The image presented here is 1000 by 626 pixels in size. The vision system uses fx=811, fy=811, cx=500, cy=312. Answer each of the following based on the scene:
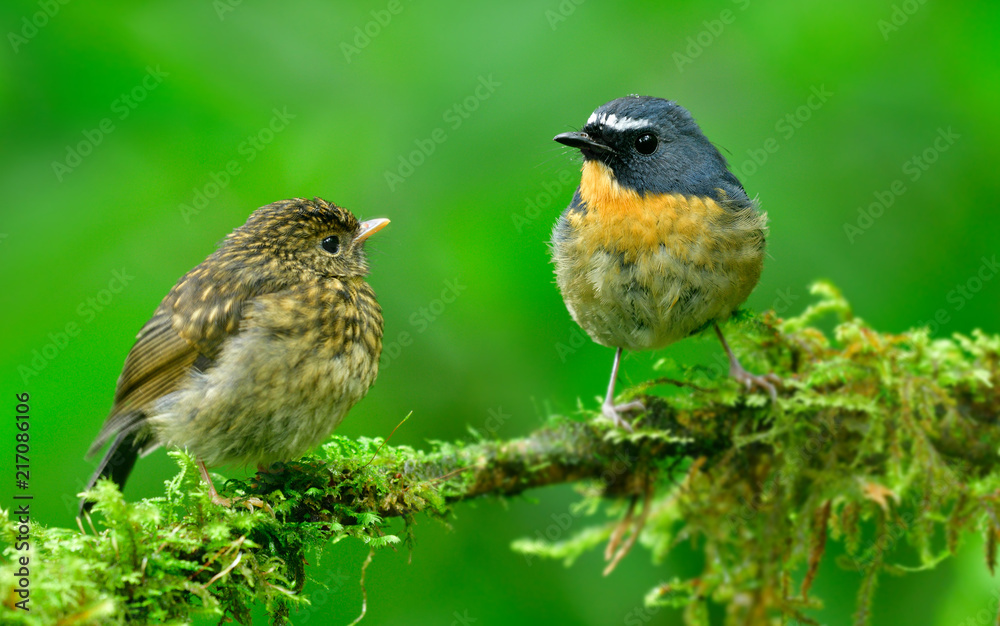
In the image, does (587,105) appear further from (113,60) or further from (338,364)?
(113,60)

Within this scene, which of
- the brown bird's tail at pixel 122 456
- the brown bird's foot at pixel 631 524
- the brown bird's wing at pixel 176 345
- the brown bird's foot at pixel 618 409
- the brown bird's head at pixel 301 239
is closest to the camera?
the brown bird's wing at pixel 176 345

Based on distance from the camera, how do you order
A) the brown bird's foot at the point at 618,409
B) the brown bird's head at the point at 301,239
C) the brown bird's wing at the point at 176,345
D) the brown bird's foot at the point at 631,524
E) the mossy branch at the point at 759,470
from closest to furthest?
the mossy branch at the point at 759,470 → the brown bird's wing at the point at 176,345 → the brown bird's head at the point at 301,239 → the brown bird's foot at the point at 618,409 → the brown bird's foot at the point at 631,524

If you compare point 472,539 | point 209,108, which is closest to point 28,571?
point 472,539

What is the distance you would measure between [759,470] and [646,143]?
1472 millimetres

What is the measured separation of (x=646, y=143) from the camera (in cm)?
347

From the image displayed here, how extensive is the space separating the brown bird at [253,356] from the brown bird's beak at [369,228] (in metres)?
0.17

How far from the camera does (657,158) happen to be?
11.4 feet

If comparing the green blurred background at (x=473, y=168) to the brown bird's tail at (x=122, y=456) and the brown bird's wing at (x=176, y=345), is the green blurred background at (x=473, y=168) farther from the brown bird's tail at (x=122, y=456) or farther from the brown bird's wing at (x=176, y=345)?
the brown bird's wing at (x=176, y=345)

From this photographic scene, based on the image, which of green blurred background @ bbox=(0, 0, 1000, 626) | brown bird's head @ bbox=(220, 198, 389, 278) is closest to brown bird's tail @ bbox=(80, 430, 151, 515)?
green blurred background @ bbox=(0, 0, 1000, 626)

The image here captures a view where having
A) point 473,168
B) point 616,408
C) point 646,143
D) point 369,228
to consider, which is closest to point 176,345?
point 369,228

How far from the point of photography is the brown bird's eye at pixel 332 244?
3352mm

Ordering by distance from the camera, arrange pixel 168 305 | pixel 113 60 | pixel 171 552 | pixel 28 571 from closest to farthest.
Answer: pixel 28 571
pixel 171 552
pixel 168 305
pixel 113 60

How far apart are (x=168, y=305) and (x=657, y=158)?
207 centimetres

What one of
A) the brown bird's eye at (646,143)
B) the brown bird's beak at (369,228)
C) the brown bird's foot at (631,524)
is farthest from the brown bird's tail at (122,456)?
the brown bird's eye at (646,143)
